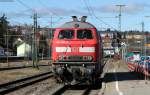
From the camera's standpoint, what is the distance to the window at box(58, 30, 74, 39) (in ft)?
87.6

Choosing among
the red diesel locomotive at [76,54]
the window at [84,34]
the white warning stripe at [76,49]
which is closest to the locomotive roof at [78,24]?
the red diesel locomotive at [76,54]

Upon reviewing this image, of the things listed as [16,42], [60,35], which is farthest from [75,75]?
[16,42]

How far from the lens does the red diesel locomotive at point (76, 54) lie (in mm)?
25750

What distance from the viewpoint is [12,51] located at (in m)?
143

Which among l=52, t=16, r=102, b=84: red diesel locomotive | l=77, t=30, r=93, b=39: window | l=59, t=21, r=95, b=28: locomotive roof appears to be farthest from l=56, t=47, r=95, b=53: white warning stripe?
l=59, t=21, r=95, b=28: locomotive roof

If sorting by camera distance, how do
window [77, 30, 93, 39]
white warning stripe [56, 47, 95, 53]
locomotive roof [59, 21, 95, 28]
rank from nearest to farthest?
white warning stripe [56, 47, 95, 53] < window [77, 30, 93, 39] < locomotive roof [59, 21, 95, 28]

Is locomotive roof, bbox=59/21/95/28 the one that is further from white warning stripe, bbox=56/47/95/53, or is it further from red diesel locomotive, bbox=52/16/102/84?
white warning stripe, bbox=56/47/95/53

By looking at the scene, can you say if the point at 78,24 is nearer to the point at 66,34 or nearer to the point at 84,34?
the point at 84,34

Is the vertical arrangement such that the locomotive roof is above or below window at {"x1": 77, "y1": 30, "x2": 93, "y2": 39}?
above

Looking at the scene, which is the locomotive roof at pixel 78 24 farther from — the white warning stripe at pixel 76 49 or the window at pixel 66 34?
the white warning stripe at pixel 76 49

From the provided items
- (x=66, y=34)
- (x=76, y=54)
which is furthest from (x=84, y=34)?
(x=76, y=54)

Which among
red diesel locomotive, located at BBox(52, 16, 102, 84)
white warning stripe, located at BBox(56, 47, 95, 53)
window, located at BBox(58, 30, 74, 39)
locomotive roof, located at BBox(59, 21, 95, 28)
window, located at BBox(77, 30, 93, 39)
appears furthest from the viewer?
locomotive roof, located at BBox(59, 21, 95, 28)

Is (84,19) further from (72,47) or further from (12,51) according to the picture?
(12,51)

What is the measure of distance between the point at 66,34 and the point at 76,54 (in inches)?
57.4
